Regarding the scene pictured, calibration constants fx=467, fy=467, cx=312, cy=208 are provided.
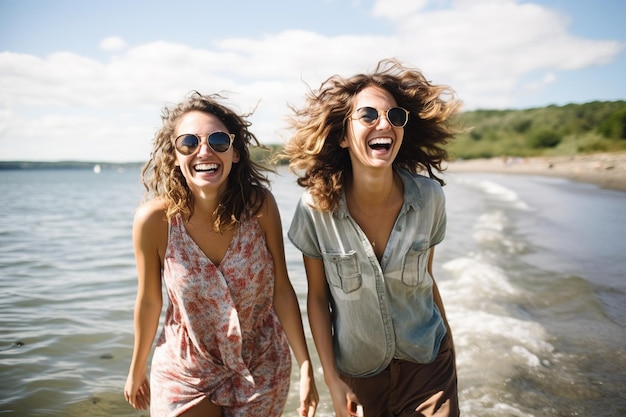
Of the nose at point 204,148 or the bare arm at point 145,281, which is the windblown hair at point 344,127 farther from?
the bare arm at point 145,281

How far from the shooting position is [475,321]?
21.4 ft

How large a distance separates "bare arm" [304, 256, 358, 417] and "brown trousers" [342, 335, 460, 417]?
0.34ft

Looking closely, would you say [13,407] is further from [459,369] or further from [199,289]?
[459,369]

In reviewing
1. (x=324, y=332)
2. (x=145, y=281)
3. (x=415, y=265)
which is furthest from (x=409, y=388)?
(x=145, y=281)

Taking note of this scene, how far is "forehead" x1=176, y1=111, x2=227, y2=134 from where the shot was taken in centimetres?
299

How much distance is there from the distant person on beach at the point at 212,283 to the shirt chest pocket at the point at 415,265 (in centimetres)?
79

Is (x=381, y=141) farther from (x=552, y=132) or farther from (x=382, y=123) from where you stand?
(x=552, y=132)

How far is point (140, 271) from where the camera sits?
9.88ft

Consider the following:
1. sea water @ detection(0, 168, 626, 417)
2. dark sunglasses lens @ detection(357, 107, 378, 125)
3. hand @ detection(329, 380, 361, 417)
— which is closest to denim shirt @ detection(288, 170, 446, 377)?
hand @ detection(329, 380, 361, 417)

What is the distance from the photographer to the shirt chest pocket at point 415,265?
289cm

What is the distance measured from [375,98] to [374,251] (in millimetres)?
992

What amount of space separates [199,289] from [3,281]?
8.85 m

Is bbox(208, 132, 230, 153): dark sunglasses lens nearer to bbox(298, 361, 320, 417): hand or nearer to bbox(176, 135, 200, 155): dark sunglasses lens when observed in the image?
bbox(176, 135, 200, 155): dark sunglasses lens

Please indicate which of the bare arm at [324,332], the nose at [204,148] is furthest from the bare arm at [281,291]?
the nose at [204,148]
